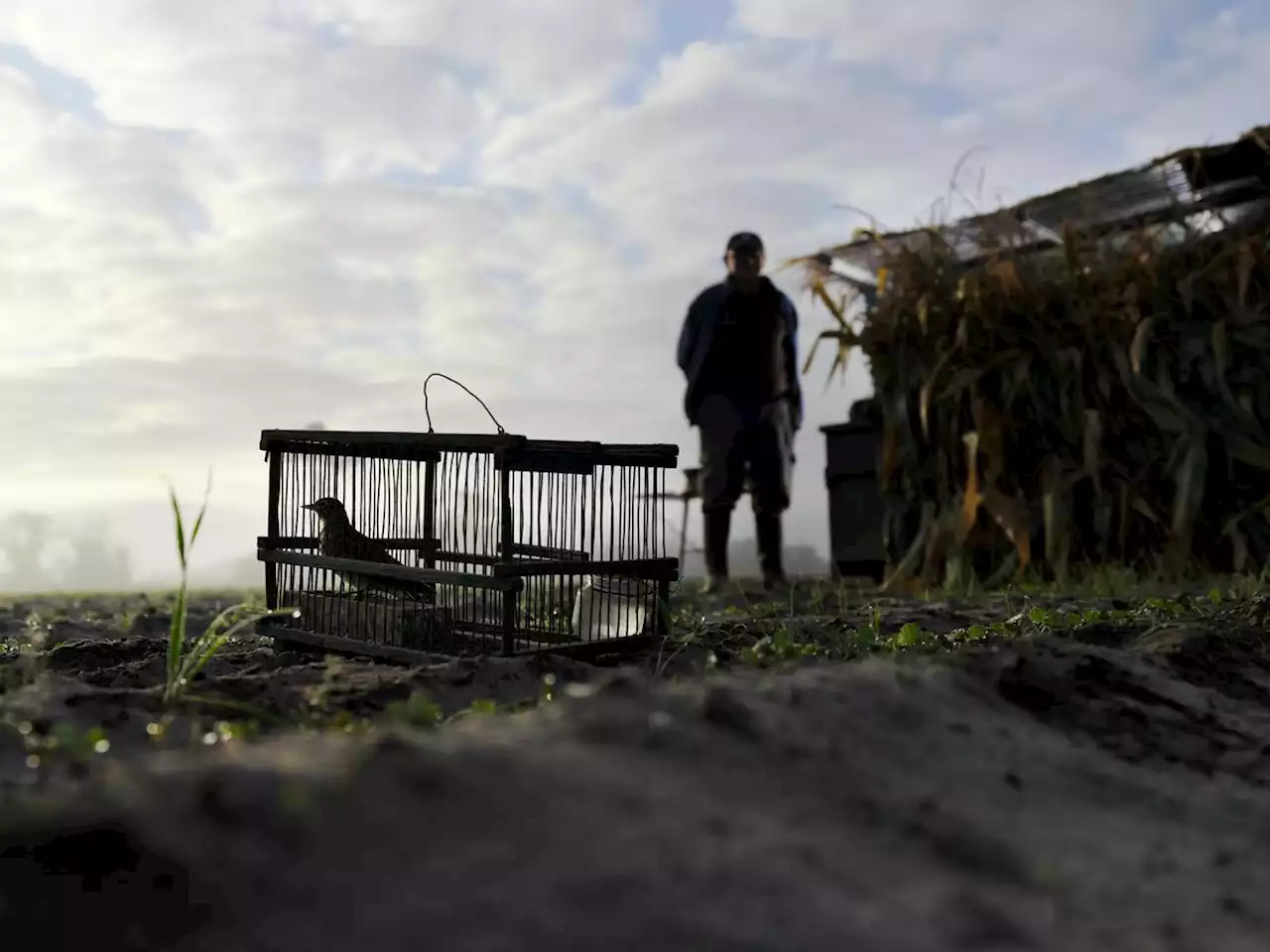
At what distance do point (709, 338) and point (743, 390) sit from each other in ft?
1.39

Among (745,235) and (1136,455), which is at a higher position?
(745,235)

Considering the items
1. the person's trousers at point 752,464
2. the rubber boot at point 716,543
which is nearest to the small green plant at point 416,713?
the person's trousers at point 752,464

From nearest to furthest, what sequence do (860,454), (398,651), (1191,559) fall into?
(398,651), (1191,559), (860,454)

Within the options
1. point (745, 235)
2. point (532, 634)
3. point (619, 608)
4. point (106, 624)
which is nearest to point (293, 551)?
point (532, 634)

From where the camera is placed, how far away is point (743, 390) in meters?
7.61

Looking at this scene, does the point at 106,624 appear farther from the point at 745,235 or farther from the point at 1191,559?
the point at 1191,559

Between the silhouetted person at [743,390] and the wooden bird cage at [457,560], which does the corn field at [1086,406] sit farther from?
the wooden bird cage at [457,560]

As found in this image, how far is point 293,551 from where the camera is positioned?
14.0 feet

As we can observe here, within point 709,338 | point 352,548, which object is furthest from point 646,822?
point 709,338

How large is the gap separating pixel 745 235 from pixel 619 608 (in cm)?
419

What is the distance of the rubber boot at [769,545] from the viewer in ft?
25.1

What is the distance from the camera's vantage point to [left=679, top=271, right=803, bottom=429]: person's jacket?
7543 millimetres

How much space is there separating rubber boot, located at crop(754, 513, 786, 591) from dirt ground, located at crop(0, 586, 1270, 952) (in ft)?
16.3

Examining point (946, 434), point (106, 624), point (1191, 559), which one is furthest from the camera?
point (946, 434)
